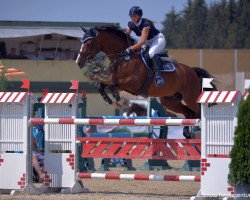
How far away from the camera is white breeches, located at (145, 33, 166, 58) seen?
417 inches

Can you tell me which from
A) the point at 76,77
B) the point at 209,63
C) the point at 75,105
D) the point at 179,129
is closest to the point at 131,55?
the point at 75,105

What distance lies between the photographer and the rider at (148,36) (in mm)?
10391

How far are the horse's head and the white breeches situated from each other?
700 mm

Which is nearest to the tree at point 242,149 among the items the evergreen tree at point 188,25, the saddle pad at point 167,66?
the saddle pad at point 167,66

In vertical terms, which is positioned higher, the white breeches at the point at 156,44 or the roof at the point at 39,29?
the roof at the point at 39,29

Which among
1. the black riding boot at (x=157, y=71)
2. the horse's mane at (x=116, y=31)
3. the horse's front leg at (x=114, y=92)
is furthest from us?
the horse's mane at (x=116, y=31)

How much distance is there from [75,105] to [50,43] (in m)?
15.3

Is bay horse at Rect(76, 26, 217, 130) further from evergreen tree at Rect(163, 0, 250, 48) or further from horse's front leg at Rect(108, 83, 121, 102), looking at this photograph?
evergreen tree at Rect(163, 0, 250, 48)

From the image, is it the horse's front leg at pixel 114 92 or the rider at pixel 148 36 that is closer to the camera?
the horse's front leg at pixel 114 92

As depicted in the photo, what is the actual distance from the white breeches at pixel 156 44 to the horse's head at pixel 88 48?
0.70m

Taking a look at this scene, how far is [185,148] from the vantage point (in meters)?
8.47

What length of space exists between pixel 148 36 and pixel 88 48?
875 millimetres

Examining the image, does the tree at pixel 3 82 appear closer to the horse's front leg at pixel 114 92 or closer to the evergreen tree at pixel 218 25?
the horse's front leg at pixel 114 92

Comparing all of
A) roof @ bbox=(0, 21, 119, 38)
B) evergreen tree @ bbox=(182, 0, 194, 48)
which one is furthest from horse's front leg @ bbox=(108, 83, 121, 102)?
evergreen tree @ bbox=(182, 0, 194, 48)
